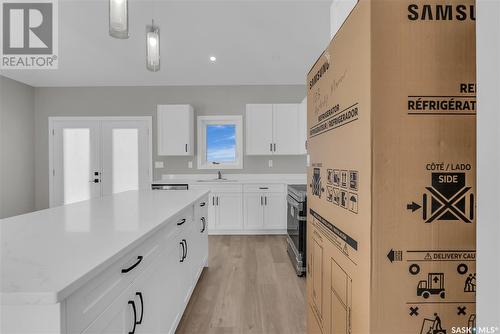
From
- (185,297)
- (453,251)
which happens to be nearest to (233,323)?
(185,297)

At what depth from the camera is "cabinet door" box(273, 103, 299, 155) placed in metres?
4.82

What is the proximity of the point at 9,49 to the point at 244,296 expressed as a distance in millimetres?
4216

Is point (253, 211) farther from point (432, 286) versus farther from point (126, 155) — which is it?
point (432, 286)

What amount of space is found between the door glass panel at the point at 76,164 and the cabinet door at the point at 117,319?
4.77 metres

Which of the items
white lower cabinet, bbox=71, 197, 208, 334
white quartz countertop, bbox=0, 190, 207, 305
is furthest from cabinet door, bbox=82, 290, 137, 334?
white quartz countertop, bbox=0, 190, 207, 305

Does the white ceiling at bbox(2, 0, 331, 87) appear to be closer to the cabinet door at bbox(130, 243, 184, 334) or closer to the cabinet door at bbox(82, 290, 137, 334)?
the cabinet door at bbox(130, 243, 184, 334)

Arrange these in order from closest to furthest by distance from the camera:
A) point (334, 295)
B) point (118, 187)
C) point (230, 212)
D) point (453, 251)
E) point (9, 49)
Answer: point (453, 251), point (334, 295), point (9, 49), point (230, 212), point (118, 187)

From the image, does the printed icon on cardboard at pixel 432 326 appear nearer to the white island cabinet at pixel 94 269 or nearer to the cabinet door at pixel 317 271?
the cabinet door at pixel 317 271

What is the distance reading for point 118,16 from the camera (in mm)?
1580

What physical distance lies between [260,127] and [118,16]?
3416 millimetres

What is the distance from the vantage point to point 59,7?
270 centimetres

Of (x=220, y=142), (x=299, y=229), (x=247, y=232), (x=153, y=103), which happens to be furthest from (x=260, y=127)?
(x=299, y=229)
